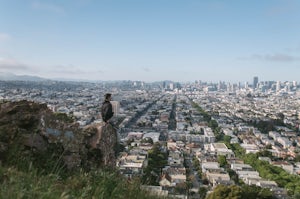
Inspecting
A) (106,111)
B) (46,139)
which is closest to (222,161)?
(106,111)

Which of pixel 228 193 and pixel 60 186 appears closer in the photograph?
pixel 60 186

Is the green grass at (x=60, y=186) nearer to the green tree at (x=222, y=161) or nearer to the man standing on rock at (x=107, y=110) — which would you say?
the man standing on rock at (x=107, y=110)

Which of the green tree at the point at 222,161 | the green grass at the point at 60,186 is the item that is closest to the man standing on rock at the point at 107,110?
the green grass at the point at 60,186

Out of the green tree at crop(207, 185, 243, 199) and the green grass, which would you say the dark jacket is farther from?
the green tree at crop(207, 185, 243, 199)

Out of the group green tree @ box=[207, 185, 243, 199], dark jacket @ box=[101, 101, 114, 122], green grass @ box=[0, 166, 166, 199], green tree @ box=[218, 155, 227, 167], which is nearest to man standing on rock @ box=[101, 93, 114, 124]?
dark jacket @ box=[101, 101, 114, 122]

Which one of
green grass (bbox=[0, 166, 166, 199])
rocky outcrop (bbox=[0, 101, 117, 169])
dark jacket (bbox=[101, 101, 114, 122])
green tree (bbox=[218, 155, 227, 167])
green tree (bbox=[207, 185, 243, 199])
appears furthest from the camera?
green tree (bbox=[218, 155, 227, 167])

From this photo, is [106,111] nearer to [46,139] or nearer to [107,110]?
[107,110]

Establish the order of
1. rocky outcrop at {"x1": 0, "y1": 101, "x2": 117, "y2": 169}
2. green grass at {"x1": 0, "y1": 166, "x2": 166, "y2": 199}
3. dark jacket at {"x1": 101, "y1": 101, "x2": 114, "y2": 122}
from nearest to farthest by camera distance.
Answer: green grass at {"x1": 0, "y1": 166, "x2": 166, "y2": 199}
rocky outcrop at {"x1": 0, "y1": 101, "x2": 117, "y2": 169}
dark jacket at {"x1": 101, "y1": 101, "x2": 114, "y2": 122}

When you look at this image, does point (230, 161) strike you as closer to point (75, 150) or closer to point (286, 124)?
point (75, 150)
